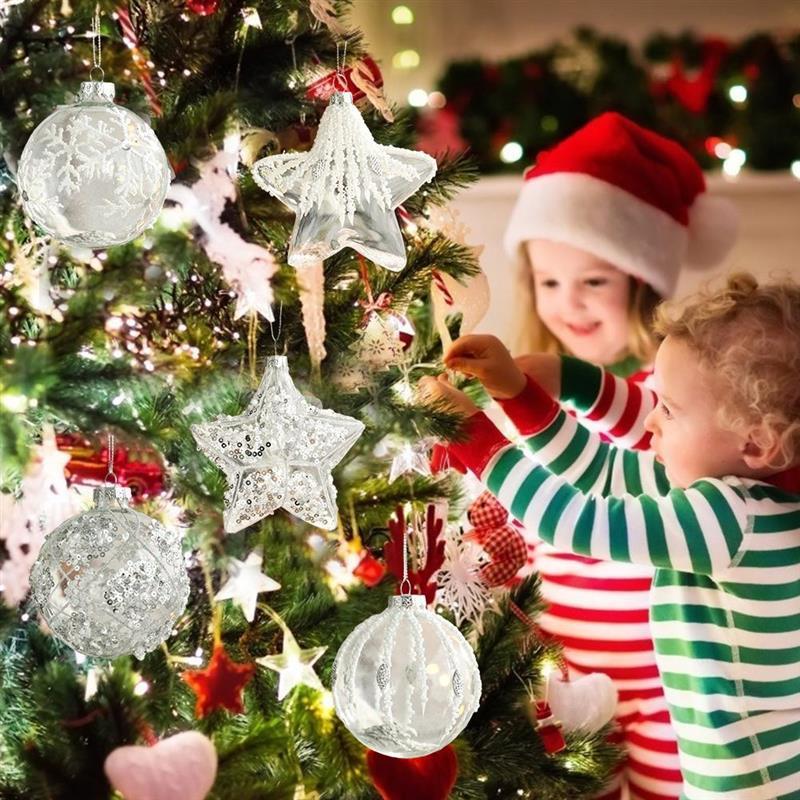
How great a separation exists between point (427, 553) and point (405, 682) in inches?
5.9

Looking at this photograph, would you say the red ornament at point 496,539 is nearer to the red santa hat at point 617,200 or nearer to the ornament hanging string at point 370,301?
the ornament hanging string at point 370,301

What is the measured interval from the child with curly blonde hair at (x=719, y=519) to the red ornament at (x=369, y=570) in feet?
0.45

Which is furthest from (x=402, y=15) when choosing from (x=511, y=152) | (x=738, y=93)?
(x=738, y=93)

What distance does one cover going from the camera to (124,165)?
84 centimetres

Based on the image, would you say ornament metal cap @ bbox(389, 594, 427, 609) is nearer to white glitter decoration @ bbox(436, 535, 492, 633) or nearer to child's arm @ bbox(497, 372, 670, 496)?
white glitter decoration @ bbox(436, 535, 492, 633)

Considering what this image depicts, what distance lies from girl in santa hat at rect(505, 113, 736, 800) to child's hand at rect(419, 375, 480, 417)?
28 centimetres

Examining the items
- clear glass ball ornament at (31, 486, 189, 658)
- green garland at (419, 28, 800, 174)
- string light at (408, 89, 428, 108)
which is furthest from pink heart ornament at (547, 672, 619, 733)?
string light at (408, 89, 428, 108)

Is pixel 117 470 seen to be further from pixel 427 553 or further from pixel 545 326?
pixel 545 326

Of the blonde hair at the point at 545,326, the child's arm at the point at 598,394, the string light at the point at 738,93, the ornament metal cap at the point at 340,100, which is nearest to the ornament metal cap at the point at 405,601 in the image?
the ornament metal cap at the point at 340,100

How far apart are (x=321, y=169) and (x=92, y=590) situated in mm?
359

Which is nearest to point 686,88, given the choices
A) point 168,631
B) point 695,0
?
point 695,0

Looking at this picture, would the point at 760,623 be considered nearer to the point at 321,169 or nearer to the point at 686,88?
the point at 321,169

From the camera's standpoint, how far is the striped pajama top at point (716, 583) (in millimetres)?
1134

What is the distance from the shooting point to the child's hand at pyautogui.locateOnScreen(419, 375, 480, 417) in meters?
1.08
